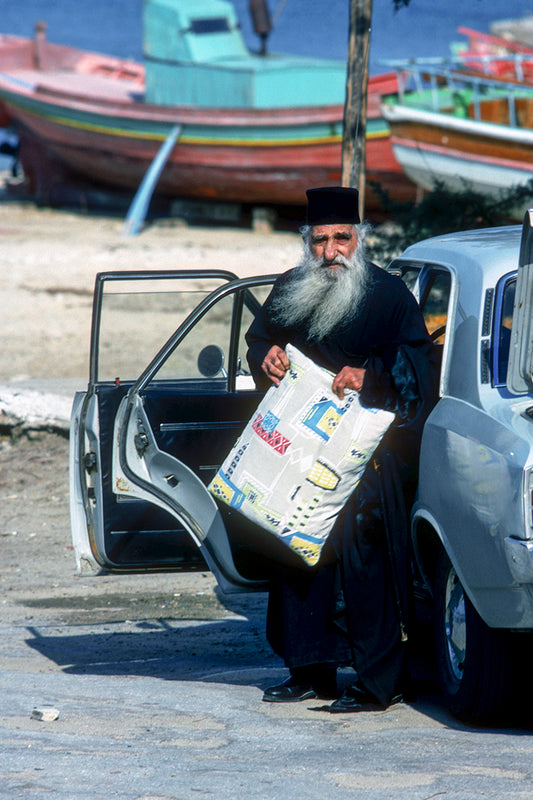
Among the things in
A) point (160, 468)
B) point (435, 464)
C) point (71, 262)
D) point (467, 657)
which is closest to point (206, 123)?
point (71, 262)

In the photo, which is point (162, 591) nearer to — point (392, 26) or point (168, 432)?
point (168, 432)

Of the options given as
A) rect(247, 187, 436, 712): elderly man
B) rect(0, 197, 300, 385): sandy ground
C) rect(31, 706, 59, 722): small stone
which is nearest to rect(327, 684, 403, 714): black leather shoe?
rect(247, 187, 436, 712): elderly man

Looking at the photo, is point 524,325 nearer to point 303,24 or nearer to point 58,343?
point 58,343

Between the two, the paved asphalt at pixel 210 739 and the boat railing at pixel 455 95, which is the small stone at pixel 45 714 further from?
the boat railing at pixel 455 95

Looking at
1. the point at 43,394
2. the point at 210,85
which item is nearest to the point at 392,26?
the point at 210,85

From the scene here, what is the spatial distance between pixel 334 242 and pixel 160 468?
1.07 m

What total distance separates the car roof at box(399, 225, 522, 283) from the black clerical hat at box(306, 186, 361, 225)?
0.42 m

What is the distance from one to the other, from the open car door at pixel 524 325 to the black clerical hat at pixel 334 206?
778mm

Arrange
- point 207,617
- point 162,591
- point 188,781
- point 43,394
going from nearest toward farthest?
Result: point 188,781, point 207,617, point 162,591, point 43,394

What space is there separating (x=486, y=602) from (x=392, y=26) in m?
116

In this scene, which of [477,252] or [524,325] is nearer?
[524,325]

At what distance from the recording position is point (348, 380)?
3.63 meters

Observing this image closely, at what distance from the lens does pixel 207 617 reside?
5406 mm

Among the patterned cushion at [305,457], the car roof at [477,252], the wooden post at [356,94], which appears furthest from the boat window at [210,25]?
the patterned cushion at [305,457]
